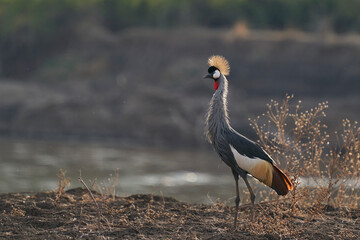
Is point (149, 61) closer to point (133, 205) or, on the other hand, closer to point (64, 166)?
point (64, 166)

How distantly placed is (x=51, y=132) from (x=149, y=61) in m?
9.07

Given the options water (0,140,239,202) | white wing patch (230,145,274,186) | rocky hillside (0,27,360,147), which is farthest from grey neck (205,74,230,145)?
rocky hillside (0,27,360,147)

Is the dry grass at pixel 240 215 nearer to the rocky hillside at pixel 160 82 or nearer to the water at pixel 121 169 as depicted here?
the water at pixel 121 169

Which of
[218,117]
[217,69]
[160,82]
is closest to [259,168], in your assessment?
[218,117]

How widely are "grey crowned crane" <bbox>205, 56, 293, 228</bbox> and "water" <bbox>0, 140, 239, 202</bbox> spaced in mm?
7563

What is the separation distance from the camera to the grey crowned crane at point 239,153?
6.90 metres

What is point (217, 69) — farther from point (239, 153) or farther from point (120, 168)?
point (120, 168)

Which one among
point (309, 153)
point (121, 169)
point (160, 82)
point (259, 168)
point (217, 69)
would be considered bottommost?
point (259, 168)

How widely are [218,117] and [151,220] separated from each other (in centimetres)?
141

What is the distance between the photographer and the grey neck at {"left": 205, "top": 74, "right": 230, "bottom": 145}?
7.21 metres

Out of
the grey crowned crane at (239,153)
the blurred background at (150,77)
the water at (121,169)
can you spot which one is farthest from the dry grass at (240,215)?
the blurred background at (150,77)

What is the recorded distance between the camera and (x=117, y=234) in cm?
661

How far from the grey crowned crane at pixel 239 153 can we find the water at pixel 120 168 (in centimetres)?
756

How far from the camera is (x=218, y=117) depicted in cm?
728
